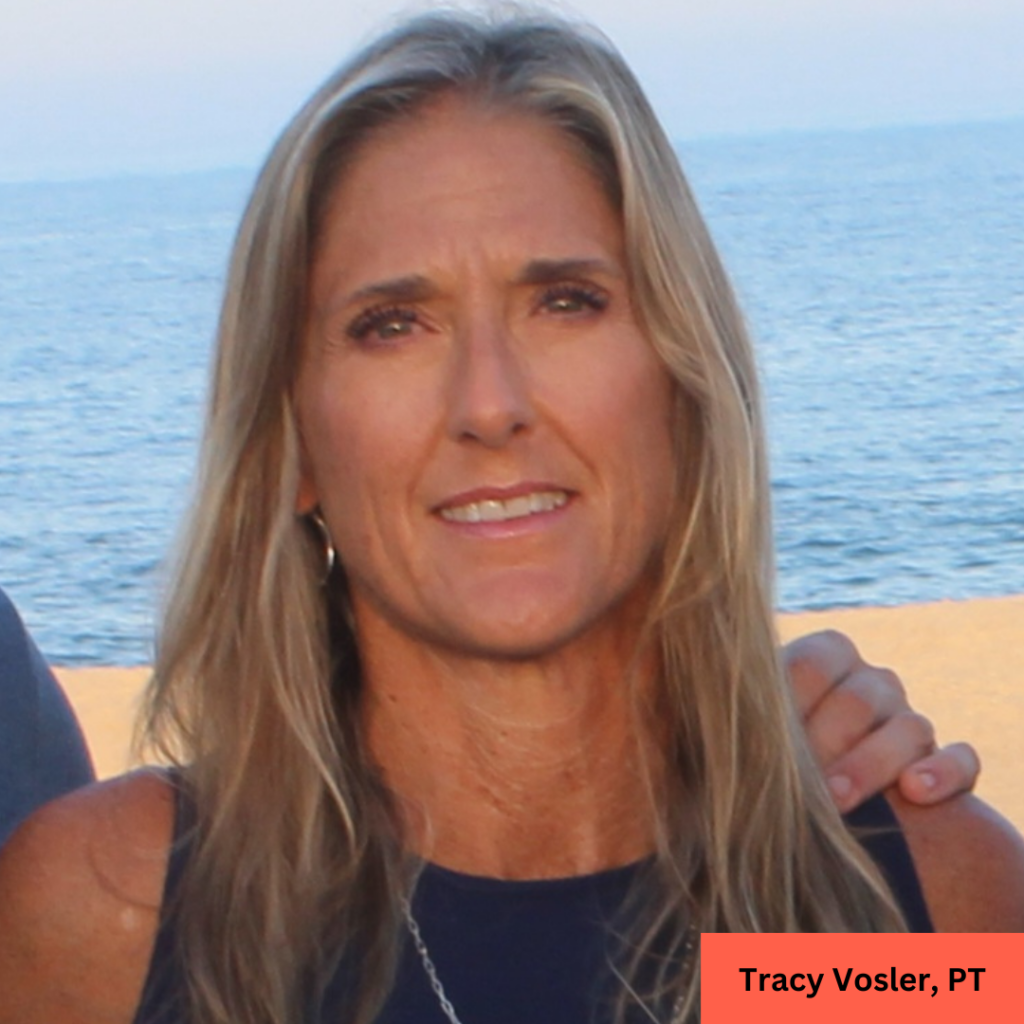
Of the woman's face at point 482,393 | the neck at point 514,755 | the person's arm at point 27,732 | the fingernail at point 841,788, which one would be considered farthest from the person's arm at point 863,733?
the person's arm at point 27,732

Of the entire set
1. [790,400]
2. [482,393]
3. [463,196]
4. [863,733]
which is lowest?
[790,400]

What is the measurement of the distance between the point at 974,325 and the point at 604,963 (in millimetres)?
36850

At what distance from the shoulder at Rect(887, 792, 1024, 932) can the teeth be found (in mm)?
535

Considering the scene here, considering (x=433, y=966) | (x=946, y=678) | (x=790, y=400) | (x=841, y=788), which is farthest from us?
(x=790, y=400)

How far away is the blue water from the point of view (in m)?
17.3

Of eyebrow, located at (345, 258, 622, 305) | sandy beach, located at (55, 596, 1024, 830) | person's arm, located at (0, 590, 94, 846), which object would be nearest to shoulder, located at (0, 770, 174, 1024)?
person's arm, located at (0, 590, 94, 846)

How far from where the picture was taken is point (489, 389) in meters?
1.96

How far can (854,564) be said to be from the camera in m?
17.9

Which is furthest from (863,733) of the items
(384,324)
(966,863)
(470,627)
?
(384,324)

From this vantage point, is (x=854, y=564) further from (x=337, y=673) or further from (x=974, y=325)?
(x=974, y=325)

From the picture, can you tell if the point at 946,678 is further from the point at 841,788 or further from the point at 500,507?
the point at 500,507

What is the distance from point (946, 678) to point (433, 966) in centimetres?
775

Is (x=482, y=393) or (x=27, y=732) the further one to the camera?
(x=27, y=732)

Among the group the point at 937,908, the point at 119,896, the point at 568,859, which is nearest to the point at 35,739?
the point at 119,896
